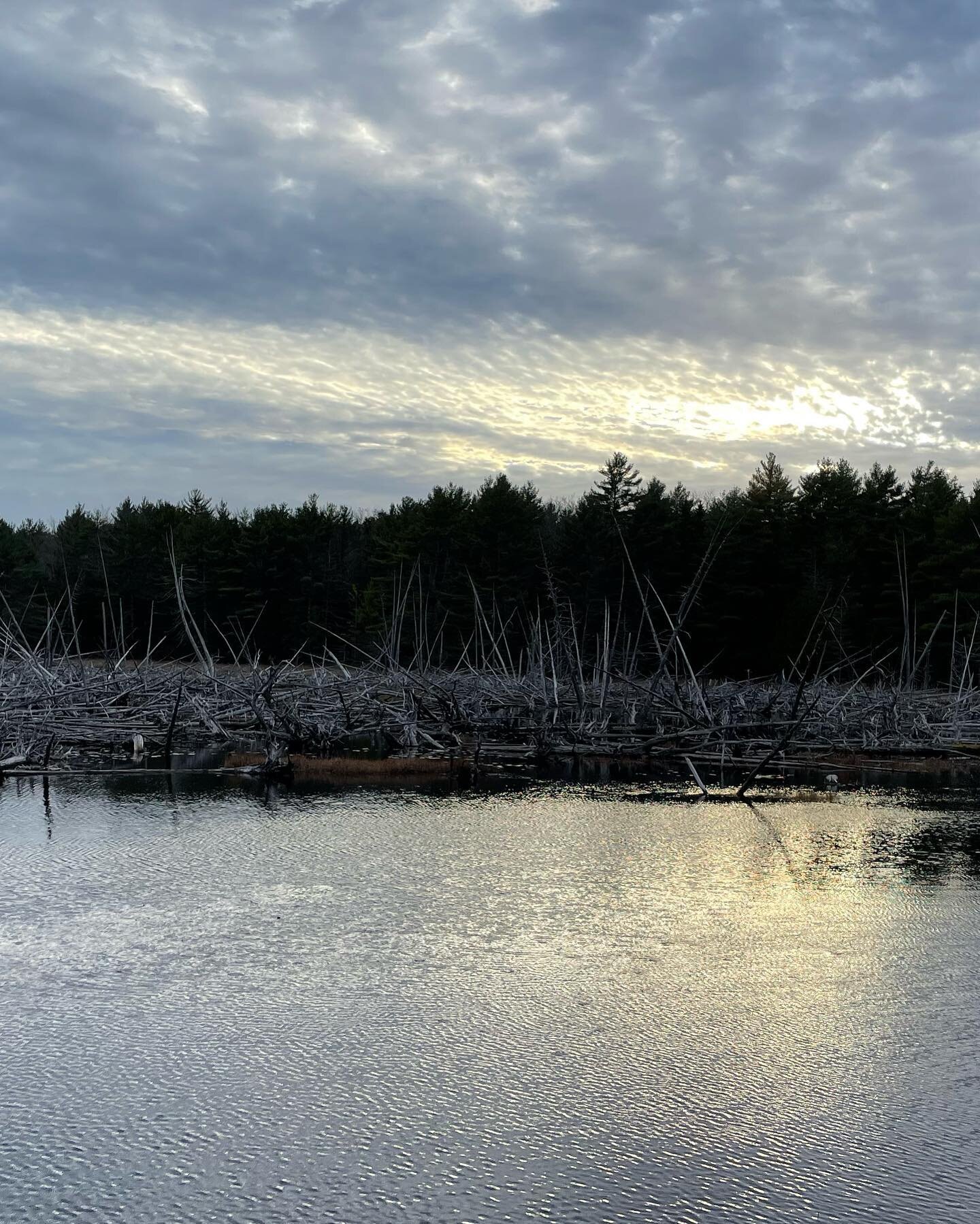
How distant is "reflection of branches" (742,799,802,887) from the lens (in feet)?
30.1

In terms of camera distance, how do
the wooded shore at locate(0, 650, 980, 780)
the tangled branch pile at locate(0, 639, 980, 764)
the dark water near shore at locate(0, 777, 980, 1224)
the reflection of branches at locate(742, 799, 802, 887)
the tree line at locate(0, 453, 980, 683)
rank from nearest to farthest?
the dark water near shore at locate(0, 777, 980, 1224)
the reflection of branches at locate(742, 799, 802, 887)
the wooded shore at locate(0, 650, 980, 780)
the tangled branch pile at locate(0, 639, 980, 764)
the tree line at locate(0, 453, 980, 683)

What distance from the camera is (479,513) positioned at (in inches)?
2231

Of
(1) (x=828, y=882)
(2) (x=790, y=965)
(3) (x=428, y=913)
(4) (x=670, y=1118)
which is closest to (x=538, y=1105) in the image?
(4) (x=670, y=1118)

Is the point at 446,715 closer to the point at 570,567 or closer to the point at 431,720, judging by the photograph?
the point at 431,720

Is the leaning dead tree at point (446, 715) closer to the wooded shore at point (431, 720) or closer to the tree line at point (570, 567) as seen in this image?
the wooded shore at point (431, 720)

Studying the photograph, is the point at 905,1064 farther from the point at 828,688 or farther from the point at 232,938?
the point at 828,688

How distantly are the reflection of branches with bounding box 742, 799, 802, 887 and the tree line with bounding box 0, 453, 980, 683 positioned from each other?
97.8 ft

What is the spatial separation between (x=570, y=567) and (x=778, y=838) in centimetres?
4147

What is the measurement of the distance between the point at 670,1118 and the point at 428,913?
134 inches

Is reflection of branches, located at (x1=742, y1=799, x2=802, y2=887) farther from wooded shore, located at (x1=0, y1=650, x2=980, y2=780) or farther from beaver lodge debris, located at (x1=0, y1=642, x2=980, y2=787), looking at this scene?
beaver lodge debris, located at (x1=0, y1=642, x2=980, y2=787)

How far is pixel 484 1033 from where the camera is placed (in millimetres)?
5320

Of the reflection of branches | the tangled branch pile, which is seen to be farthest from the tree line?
the reflection of branches

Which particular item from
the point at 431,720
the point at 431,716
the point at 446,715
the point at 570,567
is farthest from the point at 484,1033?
the point at 570,567

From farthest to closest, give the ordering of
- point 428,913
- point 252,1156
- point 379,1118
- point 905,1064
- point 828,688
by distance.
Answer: point 828,688 → point 428,913 → point 905,1064 → point 379,1118 → point 252,1156
